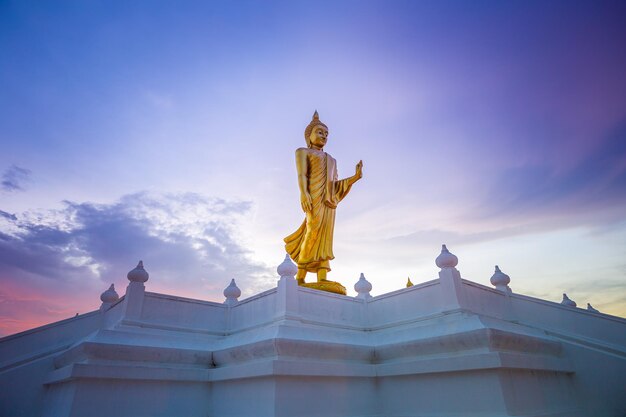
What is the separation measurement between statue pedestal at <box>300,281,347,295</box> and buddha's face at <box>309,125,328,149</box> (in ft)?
18.6

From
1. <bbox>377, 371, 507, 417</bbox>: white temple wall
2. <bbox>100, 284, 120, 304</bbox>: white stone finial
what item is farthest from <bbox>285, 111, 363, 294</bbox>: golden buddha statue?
<bbox>100, 284, 120, 304</bbox>: white stone finial

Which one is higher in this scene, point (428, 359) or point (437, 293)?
point (437, 293)

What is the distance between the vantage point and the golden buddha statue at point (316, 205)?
13.8 metres

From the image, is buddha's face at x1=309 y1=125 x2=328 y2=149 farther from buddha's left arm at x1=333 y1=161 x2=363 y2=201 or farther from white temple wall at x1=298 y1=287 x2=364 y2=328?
white temple wall at x1=298 y1=287 x2=364 y2=328

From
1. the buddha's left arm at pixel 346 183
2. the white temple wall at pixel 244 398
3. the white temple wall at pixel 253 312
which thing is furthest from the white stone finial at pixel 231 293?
the buddha's left arm at pixel 346 183

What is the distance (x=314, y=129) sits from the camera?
15891mm

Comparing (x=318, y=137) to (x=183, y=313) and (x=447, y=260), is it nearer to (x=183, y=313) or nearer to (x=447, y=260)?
(x=447, y=260)

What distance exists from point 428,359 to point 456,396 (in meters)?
0.89

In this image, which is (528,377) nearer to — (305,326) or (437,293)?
(437,293)

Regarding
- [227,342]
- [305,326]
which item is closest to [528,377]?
[305,326]

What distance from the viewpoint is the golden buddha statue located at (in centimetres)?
1384

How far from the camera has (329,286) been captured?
40.9ft

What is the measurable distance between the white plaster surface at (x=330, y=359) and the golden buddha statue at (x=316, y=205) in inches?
103

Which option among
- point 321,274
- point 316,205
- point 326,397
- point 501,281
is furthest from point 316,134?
point 326,397
